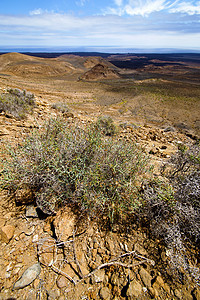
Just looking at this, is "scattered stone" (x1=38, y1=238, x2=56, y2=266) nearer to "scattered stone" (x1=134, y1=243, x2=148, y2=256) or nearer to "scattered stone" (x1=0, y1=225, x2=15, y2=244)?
"scattered stone" (x1=0, y1=225, x2=15, y2=244)

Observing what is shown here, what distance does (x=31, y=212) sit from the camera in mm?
2033

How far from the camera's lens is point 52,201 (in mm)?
1969

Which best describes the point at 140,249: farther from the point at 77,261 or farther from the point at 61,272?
the point at 61,272

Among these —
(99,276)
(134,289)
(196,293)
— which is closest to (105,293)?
(99,276)

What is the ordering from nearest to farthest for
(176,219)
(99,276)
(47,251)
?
(99,276) < (47,251) < (176,219)

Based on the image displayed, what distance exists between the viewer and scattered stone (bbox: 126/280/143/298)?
1.50m

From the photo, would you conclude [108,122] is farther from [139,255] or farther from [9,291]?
[9,291]

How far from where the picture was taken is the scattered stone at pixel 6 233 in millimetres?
1763

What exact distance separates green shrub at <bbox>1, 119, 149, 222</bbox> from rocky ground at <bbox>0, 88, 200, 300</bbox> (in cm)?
23

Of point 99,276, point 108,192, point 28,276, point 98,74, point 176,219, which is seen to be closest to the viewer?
point 28,276

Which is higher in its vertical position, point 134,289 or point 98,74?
point 98,74

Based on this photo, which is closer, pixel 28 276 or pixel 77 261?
pixel 28 276

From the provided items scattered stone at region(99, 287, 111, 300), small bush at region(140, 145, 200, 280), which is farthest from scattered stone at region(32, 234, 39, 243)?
small bush at region(140, 145, 200, 280)

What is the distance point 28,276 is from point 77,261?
0.51 meters
